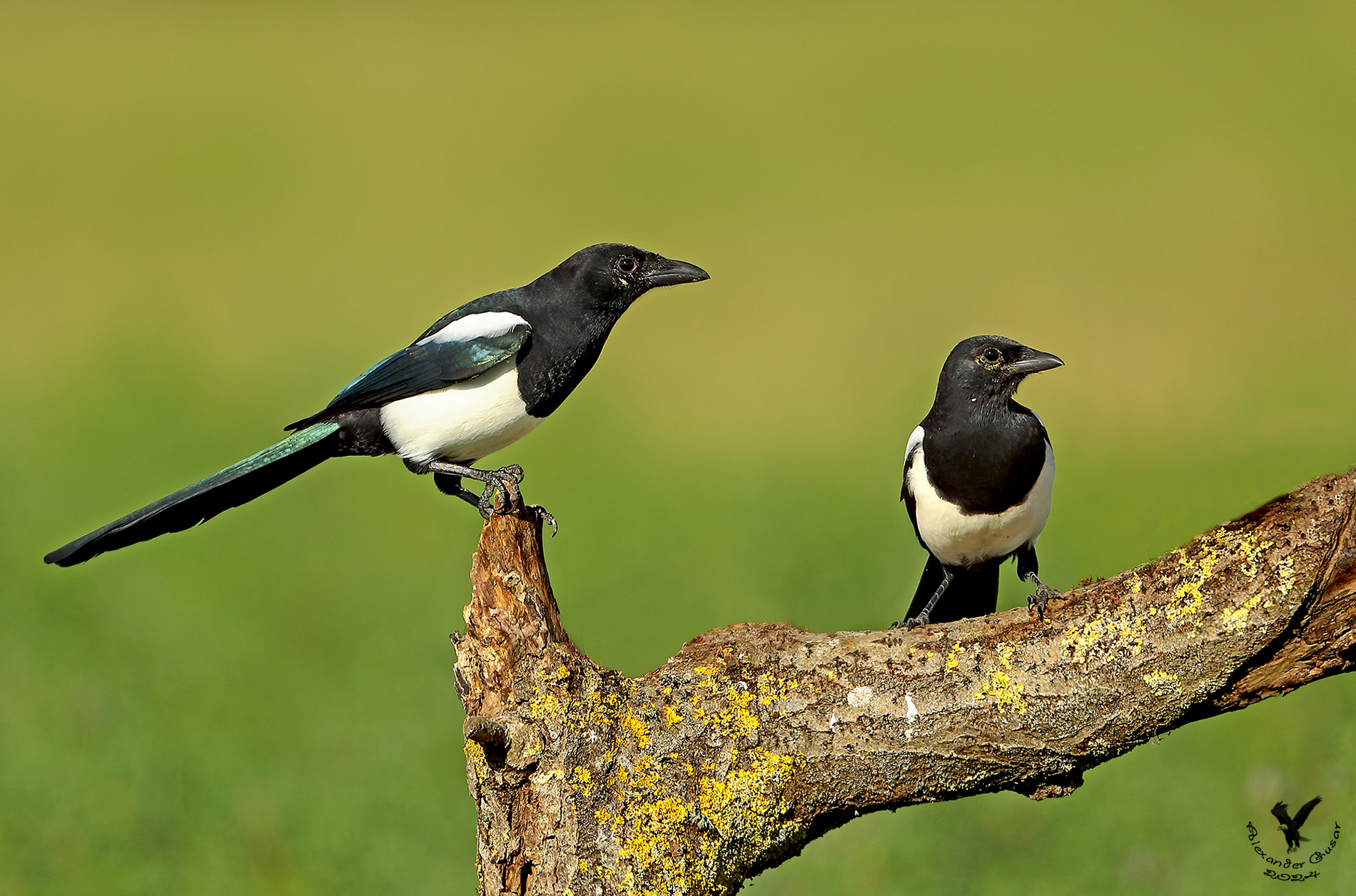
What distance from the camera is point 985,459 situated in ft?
14.4

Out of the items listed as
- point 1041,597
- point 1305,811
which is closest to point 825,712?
point 1041,597

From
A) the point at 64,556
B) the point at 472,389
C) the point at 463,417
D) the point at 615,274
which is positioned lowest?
the point at 64,556

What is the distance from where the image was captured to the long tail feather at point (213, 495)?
4109 mm

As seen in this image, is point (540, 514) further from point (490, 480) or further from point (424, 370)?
point (424, 370)

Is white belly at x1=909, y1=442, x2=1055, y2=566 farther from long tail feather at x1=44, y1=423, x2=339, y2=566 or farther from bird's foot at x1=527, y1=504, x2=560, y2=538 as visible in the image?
long tail feather at x1=44, y1=423, x2=339, y2=566

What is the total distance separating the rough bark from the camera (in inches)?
125

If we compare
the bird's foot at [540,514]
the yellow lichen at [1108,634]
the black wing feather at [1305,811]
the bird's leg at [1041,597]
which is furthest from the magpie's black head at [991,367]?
the black wing feather at [1305,811]

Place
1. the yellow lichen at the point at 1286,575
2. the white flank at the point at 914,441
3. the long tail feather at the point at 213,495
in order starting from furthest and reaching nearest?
1. the white flank at the point at 914,441
2. the long tail feather at the point at 213,495
3. the yellow lichen at the point at 1286,575

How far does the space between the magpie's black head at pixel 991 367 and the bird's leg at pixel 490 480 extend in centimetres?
155

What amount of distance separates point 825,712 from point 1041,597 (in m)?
1.04

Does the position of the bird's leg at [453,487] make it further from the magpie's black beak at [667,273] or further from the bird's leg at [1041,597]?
the bird's leg at [1041,597]

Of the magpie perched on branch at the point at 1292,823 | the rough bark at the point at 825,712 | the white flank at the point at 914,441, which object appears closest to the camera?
the rough bark at the point at 825,712

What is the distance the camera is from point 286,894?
21.9 feet

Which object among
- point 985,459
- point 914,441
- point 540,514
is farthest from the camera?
point 914,441
